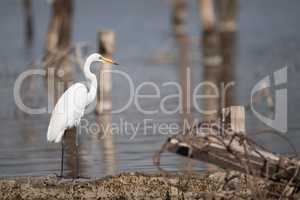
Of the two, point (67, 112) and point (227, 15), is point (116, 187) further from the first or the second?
point (227, 15)

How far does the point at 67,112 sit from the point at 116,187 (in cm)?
189

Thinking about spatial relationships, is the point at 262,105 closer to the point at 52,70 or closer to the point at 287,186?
the point at 52,70

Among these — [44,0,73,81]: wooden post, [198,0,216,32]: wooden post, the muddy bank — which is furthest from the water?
the muddy bank

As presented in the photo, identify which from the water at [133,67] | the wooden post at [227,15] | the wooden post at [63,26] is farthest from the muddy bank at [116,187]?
the wooden post at [227,15]

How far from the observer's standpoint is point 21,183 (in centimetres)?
943

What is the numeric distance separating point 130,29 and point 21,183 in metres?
26.8

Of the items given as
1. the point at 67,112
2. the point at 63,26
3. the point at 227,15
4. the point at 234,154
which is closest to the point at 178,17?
the point at 227,15

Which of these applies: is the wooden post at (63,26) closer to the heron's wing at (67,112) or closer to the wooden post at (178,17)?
the heron's wing at (67,112)

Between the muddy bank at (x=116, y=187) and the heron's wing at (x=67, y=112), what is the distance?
3.27 feet

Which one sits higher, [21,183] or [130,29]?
[130,29]

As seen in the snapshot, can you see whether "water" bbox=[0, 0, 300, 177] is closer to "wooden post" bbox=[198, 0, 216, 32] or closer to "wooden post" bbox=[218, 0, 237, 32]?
"wooden post" bbox=[218, 0, 237, 32]

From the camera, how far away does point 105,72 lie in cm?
1520

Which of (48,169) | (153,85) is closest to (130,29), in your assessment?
(153,85)

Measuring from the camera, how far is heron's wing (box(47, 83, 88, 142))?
10.5 meters
